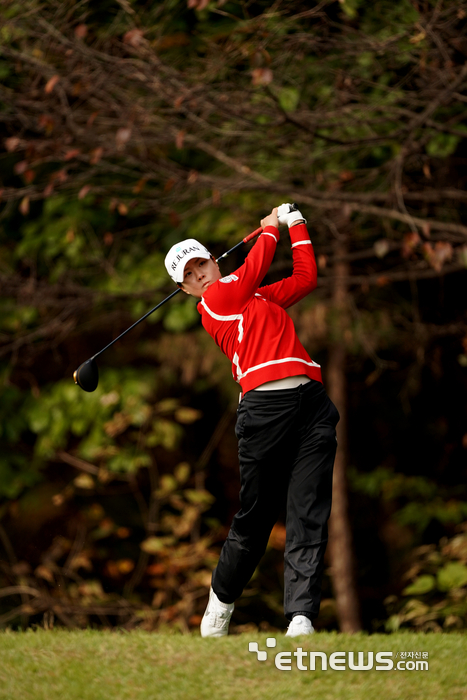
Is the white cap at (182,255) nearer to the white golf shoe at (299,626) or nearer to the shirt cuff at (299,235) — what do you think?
the shirt cuff at (299,235)

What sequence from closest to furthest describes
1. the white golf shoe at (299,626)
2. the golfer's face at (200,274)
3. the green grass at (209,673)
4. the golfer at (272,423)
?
the green grass at (209,673)
the white golf shoe at (299,626)
the golfer at (272,423)
the golfer's face at (200,274)

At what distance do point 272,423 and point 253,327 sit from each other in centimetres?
49

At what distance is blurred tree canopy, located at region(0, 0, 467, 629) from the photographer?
5914 mm

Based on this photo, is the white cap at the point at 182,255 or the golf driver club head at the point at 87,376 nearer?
the white cap at the point at 182,255

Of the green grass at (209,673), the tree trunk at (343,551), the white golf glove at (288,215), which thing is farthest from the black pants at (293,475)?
the tree trunk at (343,551)

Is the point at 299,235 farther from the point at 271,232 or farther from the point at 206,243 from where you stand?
the point at 206,243

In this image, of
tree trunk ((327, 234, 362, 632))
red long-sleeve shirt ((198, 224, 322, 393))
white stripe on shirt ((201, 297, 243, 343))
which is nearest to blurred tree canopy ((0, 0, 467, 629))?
tree trunk ((327, 234, 362, 632))

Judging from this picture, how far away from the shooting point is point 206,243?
8.26 meters

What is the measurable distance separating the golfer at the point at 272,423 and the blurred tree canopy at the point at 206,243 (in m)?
1.61

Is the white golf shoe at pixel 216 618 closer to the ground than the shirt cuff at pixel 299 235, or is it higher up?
closer to the ground

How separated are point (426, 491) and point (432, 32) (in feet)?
18.9

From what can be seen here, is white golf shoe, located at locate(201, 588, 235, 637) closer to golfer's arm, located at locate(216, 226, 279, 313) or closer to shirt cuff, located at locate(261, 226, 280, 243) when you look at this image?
golfer's arm, located at locate(216, 226, 279, 313)

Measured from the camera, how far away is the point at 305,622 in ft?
12.5

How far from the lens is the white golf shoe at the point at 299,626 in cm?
376
